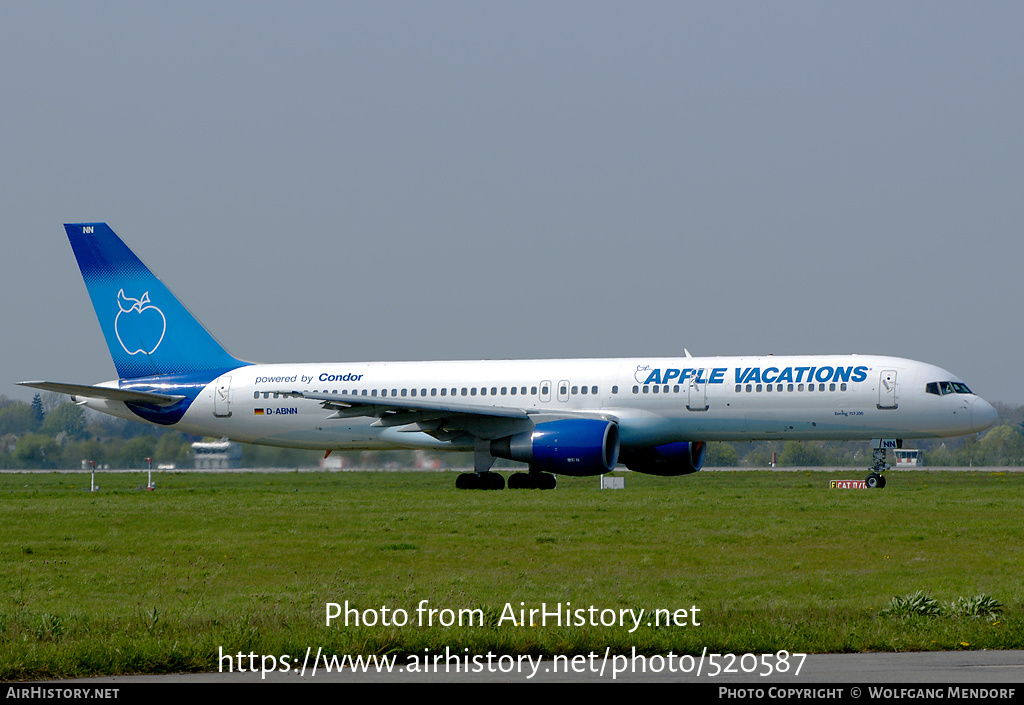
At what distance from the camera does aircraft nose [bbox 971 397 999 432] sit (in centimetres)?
3341

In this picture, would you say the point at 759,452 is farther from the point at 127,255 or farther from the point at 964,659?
the point at 964,659

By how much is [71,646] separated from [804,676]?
5.80m

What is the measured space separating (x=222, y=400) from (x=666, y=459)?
45.6 ft

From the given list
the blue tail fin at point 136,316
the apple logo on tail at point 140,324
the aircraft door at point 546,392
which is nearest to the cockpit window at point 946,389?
the aircraft door at point 546,392

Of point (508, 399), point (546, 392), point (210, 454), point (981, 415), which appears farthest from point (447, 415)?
point (210, 454)

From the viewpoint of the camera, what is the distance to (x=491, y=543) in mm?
19562

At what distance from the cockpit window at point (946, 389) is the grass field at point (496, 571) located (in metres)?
3.35

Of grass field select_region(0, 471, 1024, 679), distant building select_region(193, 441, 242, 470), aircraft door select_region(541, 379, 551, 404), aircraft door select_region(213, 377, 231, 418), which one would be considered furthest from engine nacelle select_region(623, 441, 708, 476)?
distant building select_region(193, 441, 242, 470)

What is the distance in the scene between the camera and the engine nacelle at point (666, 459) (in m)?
37.6

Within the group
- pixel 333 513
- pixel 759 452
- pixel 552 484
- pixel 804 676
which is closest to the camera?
pixel 804 676

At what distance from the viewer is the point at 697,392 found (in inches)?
1348

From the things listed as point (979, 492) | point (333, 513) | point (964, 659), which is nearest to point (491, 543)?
point (333, 513)

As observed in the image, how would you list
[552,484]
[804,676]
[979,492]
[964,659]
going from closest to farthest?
1. [804,676]
2. [964,659]
3. [979,492]
4. [552,484]

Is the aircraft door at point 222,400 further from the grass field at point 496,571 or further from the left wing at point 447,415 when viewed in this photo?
the grass field at point 496,571
